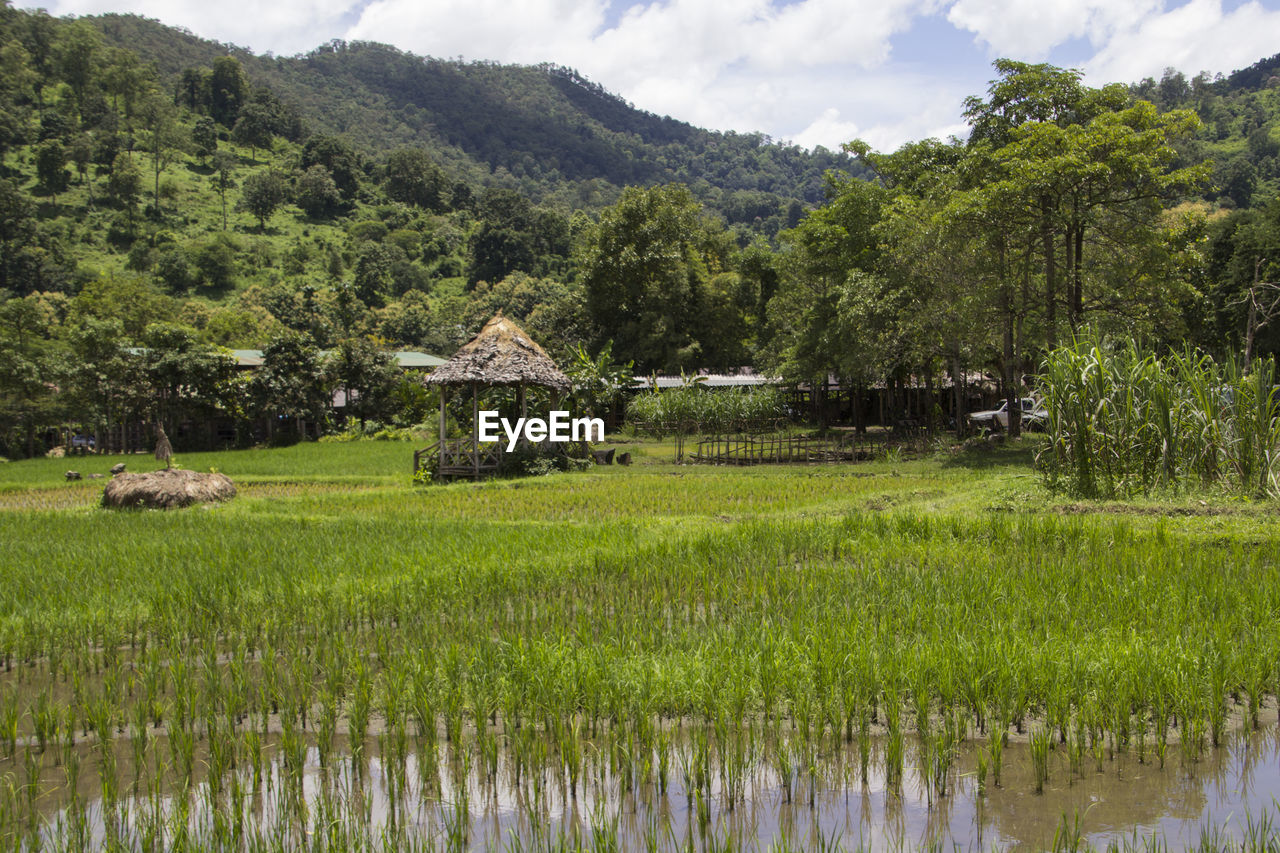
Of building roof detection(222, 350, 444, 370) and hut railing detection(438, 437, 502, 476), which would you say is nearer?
hut railing detection(438, 437, 502, 476)

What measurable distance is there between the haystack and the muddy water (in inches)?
419

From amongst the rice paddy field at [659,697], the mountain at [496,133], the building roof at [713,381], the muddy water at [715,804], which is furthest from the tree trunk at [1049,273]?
the mountain at [496,133]

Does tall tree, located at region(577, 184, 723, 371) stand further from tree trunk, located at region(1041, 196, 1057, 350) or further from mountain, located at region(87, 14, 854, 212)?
mountain, located at region(87, 14, 854, 212)

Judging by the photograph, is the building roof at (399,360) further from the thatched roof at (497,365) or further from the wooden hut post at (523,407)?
the thatched roof at (497,365)

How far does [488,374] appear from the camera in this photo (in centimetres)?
1798

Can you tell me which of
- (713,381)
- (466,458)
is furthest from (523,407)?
(713,381)

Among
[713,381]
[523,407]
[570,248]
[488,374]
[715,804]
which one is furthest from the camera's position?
[570,248]

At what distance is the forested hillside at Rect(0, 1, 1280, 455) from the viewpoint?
18.7m

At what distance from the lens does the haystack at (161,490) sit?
44.8 feet

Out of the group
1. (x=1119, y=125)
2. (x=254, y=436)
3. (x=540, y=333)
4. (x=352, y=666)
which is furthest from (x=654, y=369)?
(x=352, y=666)

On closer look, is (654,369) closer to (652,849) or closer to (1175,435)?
(1175,435)

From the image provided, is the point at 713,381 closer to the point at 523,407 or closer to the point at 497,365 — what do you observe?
the point at 523,407

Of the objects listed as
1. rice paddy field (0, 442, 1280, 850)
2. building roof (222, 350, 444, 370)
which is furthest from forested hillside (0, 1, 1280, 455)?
rice paddy field (0, 442, 1280, 850)

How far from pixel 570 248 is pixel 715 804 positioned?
71.1 meters
